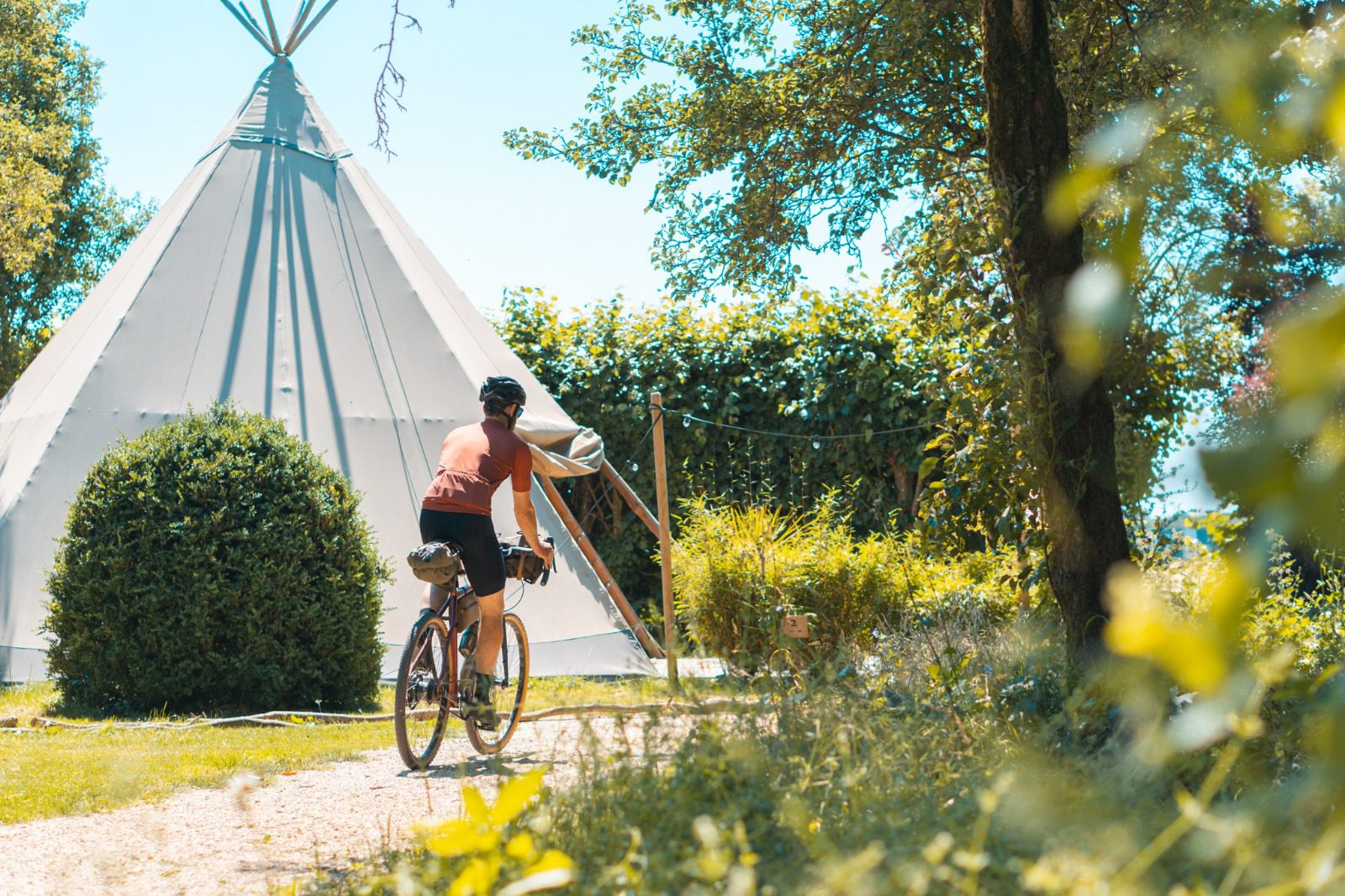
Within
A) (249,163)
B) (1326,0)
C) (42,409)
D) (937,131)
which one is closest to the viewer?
(1326,0)

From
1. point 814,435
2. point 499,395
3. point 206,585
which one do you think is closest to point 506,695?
point 499,395

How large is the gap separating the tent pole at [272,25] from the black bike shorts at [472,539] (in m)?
5.63

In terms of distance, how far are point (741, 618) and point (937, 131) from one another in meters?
3.08

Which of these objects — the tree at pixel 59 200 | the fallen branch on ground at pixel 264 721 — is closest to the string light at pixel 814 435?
the fallen branch on ground at pixel 264 721

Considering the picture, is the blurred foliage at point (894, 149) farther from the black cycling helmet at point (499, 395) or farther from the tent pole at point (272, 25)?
the tent pole at point (272, 25)

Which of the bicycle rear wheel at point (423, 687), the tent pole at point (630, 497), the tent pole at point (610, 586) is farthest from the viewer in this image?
the tent pole at point (630, 497)

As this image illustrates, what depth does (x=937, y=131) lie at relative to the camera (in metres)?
6.09

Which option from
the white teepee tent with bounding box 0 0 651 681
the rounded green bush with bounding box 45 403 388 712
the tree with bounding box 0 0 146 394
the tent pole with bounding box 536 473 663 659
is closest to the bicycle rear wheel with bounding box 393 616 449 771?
Answer: the rounded green bush with bounding box 45 403 388 712

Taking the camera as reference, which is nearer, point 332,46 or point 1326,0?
point 1326,0

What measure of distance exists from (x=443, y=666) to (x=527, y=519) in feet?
2.26

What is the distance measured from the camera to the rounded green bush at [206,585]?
568 centimetres

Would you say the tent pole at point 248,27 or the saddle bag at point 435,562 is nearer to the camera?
the saddle bag at point 435,562

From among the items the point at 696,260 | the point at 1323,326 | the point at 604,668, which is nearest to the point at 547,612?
the point at 604,668

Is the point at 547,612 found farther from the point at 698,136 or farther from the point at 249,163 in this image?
the point at 249,163
